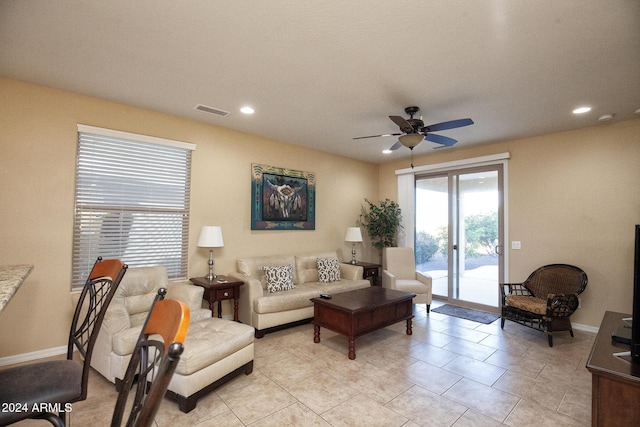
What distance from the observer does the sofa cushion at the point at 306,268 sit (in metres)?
4.91

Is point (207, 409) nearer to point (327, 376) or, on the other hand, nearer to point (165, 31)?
point (327, 376)

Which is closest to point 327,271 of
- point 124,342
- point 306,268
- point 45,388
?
point 306,268

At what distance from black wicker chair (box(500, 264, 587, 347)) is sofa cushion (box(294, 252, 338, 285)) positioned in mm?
2753

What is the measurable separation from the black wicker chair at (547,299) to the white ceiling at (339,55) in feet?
6.83

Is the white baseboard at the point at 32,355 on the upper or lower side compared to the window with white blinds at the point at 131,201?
lower

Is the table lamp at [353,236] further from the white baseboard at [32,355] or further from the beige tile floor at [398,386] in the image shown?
the white baseboard at [32,355]

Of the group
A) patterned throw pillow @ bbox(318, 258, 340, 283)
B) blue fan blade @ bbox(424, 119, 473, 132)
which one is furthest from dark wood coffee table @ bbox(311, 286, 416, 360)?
blue fan blade @ bbox(424, 119, 473, 132)

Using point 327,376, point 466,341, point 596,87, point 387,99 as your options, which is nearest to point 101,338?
point 327,376

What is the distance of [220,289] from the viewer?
12.3 ft

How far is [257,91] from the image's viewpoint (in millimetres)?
3234

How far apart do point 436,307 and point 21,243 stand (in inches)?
224

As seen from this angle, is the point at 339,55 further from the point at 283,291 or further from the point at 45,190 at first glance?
the point at 45,190

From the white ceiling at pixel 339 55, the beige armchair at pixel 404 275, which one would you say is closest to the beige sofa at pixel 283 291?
the beige armchair at pixel 404 275

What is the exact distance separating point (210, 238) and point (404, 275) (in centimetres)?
341
